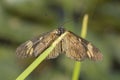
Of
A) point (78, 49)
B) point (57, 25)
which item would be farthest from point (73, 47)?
point (57, 25)

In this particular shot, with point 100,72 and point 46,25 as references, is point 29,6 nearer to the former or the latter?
point 46,25

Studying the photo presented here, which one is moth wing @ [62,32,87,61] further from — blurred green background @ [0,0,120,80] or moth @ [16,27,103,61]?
blurred green background @ [0,0,120,80]

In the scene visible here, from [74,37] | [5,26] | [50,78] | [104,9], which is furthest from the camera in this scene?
[104,9]

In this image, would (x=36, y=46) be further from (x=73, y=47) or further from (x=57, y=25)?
(x=57, y=25)

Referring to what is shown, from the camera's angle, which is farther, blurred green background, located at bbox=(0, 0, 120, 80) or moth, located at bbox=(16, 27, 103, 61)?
blurred green background, located at bbox=(0, 0, 120, 80)

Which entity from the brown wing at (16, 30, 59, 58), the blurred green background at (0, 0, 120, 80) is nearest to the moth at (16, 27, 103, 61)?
the brown wing at (16, 30, 59, 58)

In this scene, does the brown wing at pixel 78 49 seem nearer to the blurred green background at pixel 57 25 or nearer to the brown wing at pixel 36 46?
the brown wing at pixel 36 46

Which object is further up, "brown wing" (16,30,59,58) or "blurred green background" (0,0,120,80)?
"blurred green background" (0,0,120,80)

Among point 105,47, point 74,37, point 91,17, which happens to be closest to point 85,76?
point 105,47
